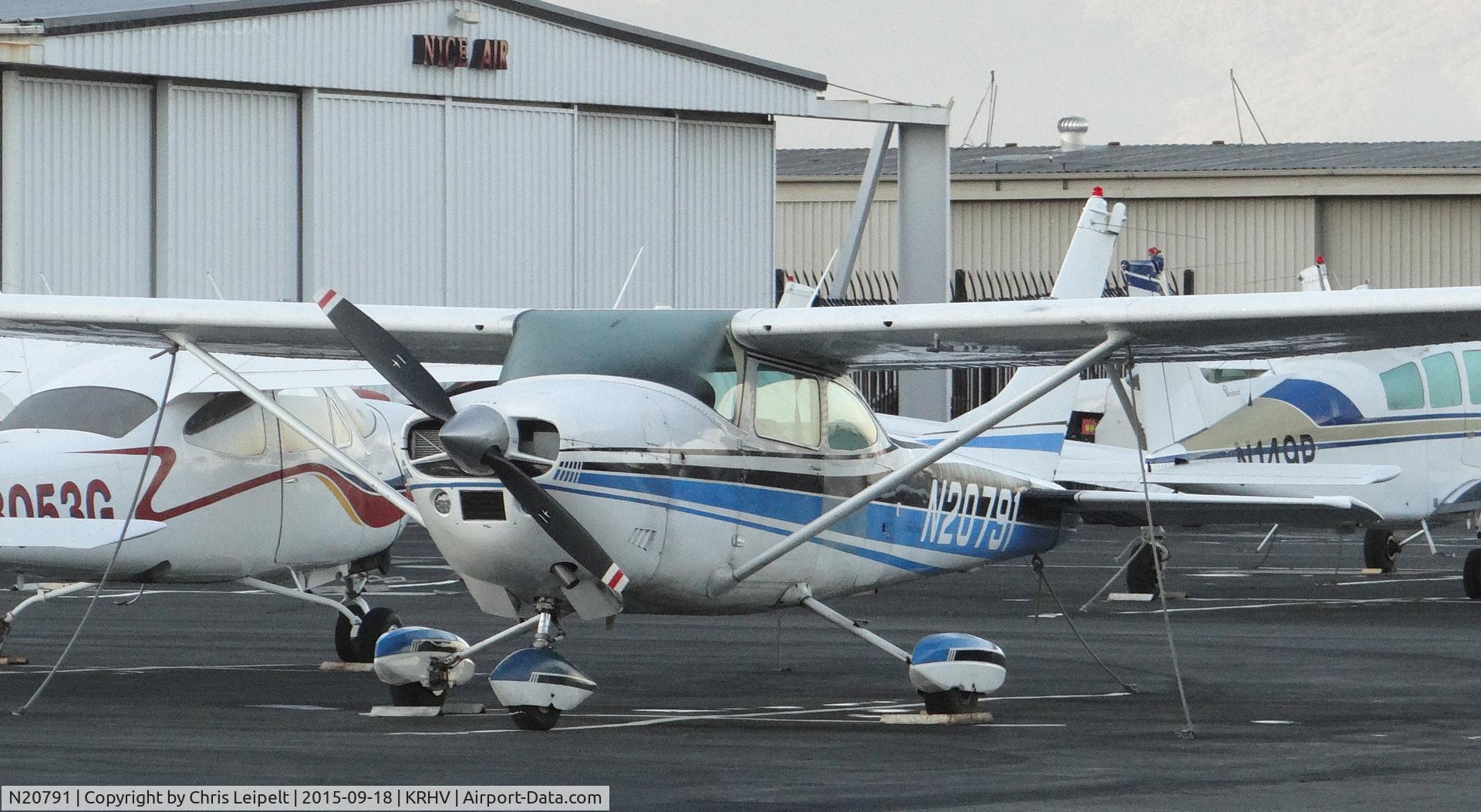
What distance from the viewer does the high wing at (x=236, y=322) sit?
12.1 meters

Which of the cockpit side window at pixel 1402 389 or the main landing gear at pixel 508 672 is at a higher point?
the cockpit side window at pixel 1402 389

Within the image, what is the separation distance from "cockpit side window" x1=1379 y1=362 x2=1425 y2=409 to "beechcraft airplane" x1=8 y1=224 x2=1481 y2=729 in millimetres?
7371

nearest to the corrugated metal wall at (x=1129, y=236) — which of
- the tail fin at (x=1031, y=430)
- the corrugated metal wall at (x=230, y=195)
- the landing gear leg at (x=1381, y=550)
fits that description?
the landing gear leg at (x=1381, y=550)

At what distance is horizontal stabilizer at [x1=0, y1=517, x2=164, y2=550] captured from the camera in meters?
11.6

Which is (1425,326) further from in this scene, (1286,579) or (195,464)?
(1286,579)

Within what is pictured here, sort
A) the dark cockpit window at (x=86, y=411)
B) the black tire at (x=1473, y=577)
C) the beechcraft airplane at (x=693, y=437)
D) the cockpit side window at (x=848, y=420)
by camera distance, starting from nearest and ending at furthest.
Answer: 1. the beechcraft airplane at (x=693, y=437)
2. the cockpit side window at (x=848, y=420)
3. the dark cockpit window at (x=86, y=411)
4. the black tire at (x=1473, y=577)

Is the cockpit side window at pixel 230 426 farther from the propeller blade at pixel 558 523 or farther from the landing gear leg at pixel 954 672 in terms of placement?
the landing gear leg at pixel 954 672

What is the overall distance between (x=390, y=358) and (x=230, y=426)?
311 cm

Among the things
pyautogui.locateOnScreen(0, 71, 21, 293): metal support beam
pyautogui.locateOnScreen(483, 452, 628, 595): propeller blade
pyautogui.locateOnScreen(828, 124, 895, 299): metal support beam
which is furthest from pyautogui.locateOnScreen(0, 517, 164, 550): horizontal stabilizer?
pyautogui.locateOnScreen(828, 124, 895, 299): metal support beam

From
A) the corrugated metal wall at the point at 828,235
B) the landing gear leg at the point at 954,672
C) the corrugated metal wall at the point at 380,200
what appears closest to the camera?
the landing gear leg at the point at 954,672

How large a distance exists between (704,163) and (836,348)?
20.8m

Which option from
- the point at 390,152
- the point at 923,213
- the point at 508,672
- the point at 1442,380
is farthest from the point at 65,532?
the point at 923,213

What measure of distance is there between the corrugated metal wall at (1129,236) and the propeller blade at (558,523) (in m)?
29.3

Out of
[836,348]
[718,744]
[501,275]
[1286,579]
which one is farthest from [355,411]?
[501,275]
